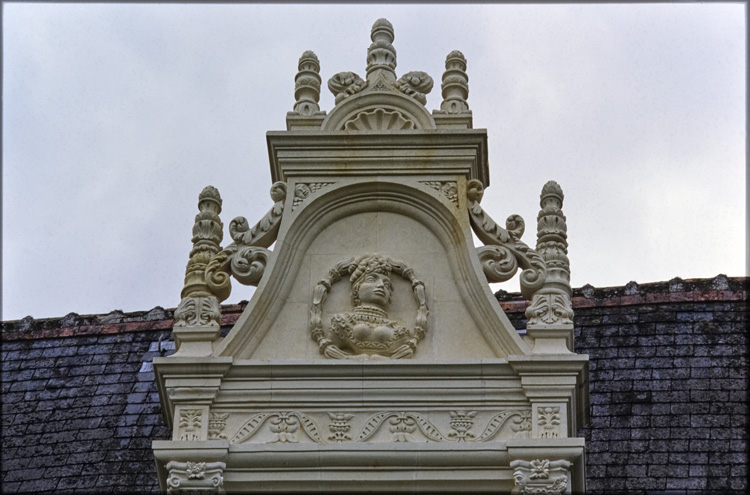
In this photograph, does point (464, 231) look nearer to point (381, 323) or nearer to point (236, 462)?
point (381, 323)

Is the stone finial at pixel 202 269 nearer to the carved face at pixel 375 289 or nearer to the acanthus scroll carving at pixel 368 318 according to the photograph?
the acanthus scroll carving at pixel 368 318

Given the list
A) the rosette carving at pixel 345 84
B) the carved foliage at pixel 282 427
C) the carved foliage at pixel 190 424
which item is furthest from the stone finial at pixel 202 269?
the rosette carving at pixel 345 84

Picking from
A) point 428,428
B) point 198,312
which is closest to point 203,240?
point 198,312

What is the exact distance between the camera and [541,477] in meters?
18.3

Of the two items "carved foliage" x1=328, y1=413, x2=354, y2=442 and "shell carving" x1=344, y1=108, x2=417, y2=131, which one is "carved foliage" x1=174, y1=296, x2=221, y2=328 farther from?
"shell carving" x1=344, y1=108, x2=417, y2=131

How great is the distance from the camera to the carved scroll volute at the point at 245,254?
20203 millimetres

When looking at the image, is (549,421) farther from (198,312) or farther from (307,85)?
(307,85)

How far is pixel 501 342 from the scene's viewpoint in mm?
19672

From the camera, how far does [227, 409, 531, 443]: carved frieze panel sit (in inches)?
744

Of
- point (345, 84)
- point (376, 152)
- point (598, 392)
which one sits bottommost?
point (598, 392)

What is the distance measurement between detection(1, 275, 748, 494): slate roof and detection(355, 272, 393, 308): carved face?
Answer: 209 inches

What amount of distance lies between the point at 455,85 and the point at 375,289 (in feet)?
10.1

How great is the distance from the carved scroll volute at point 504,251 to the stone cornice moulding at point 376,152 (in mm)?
451

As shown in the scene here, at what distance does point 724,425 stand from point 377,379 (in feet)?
22.4
